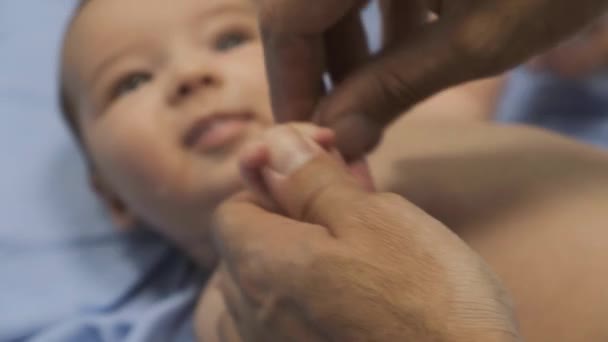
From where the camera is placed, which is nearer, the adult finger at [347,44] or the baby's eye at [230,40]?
the adult finger at [347,44]

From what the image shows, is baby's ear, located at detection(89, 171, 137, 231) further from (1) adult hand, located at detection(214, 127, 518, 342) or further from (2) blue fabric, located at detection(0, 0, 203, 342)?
(1) adult hand, located at detection(214, 127, 518, 342)

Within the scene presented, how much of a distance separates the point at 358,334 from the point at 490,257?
299 mm

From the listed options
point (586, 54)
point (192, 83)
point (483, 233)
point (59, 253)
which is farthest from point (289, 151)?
point (586, 54)

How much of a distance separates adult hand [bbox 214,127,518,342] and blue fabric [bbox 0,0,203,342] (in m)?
0.46

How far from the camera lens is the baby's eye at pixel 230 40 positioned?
984 mm

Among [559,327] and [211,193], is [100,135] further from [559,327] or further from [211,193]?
[559,327]

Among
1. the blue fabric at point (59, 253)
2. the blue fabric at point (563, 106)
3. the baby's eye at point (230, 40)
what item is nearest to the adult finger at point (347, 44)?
the baby's eye at point (230, 40)

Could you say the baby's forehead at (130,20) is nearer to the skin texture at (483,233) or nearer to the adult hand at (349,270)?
the skin texture at (483,233)

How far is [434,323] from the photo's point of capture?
382 millimetres

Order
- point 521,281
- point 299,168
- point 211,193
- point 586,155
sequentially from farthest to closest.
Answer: point 211,193 < point 586,155 < point 521,281 < point 299,168

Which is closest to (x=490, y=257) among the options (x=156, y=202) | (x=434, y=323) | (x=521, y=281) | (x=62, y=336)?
(x=521, y=281)

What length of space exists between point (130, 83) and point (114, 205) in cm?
24

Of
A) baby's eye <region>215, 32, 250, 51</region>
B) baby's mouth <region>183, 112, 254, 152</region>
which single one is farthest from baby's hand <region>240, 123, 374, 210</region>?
baby's eye <region>215, 32, 250, 51</region>

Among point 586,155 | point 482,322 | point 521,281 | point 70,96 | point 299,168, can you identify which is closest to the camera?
point 482,322
